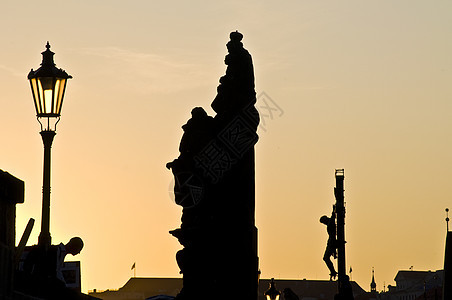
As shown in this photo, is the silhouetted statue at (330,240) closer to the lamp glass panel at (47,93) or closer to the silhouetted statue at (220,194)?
the lamp glass panel at (47,93)

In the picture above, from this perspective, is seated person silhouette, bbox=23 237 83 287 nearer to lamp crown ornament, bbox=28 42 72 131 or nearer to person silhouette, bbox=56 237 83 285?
person silhouette, bbox=56 237 83 285

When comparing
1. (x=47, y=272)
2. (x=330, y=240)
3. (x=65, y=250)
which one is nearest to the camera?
(x=47, y=272)

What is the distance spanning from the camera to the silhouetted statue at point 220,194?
1526 cm

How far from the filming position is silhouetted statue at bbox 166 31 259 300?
15.3m

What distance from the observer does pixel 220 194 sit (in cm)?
1545

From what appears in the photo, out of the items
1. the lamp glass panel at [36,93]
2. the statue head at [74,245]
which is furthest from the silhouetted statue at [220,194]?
the statue head at [74,245]

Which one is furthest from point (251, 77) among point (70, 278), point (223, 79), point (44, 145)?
point (70, 278)

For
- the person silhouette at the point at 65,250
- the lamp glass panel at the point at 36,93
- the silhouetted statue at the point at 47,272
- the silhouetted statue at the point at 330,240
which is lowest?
the silhouetted statue at the point at 47,272

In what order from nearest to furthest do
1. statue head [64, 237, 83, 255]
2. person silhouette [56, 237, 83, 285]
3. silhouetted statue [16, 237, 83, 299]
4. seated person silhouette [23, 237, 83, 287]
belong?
silhouetted statue [16, 237, 83, 299] → seated person silhouette [23, 237, 83, 287] → person silhouette [56, 237, 83, 285] → statue head [64, 237, 83, 255]

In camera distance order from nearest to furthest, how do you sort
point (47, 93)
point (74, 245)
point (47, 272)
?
point (47, 272) → point (47, 93) → point (74, 245)

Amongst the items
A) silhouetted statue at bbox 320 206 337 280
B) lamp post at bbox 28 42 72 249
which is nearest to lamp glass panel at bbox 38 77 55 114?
lamp post at bbox 28 42 72 249

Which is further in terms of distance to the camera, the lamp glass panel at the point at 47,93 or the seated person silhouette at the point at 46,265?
the lamp glass panel at the point at 47,93

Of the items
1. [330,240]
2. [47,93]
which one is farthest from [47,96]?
[330,240]

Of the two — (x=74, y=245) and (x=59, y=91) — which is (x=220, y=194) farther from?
(x=74, y=245)
